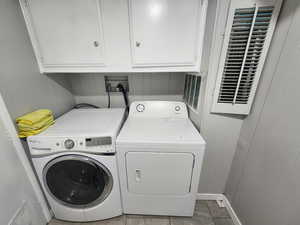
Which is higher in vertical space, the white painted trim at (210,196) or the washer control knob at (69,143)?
the washer control knob at (69,143)

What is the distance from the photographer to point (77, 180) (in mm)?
1146

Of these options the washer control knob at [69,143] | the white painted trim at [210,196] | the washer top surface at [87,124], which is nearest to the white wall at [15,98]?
the washer top surface at [87,124]

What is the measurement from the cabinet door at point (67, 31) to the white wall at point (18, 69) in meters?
0.09

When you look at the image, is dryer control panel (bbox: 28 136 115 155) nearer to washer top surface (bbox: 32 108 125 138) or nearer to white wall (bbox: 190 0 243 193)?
washer top surface (bbox: 32 108 125 138)

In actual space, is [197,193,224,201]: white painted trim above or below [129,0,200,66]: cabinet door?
below

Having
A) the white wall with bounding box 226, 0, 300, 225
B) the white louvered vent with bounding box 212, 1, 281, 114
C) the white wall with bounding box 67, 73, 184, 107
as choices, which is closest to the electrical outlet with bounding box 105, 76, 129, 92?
the white wall with bounding box 67, 73, 184, 107

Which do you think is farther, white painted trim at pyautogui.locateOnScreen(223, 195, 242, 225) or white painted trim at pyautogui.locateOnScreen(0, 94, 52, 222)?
white painted trim at pyautogui.locateOnScreen(223, 195, 242, 225)

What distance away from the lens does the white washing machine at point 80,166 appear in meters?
0.98

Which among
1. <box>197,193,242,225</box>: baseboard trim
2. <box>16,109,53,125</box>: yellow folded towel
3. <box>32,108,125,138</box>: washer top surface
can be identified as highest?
<box>16,109,53,125</box>: yellow folded towel

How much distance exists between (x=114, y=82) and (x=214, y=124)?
1.28m

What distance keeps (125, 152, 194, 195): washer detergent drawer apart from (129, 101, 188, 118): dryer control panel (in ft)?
1.73

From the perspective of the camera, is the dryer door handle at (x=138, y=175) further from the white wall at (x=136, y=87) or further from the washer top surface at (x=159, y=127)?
the white wall at (x=136, y=87)

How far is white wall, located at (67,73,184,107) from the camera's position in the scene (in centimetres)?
161

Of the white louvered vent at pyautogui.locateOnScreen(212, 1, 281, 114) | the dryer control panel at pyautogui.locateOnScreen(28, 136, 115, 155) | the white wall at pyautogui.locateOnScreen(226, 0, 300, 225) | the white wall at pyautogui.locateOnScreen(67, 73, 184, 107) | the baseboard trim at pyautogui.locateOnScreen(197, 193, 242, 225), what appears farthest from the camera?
the white wall at pyautogui.locateOnScreen(67, 73, 184, 107)
